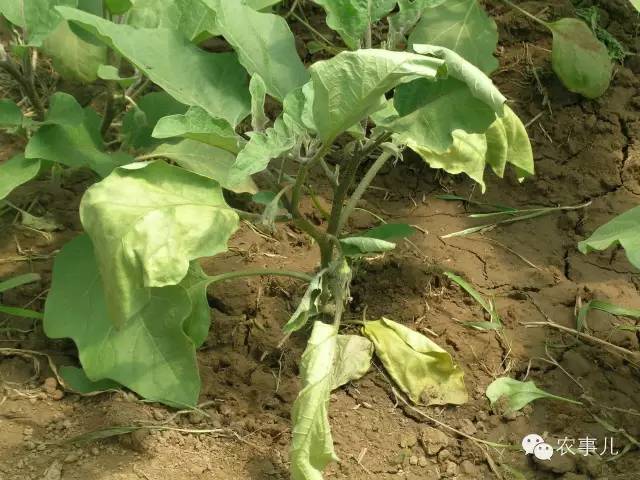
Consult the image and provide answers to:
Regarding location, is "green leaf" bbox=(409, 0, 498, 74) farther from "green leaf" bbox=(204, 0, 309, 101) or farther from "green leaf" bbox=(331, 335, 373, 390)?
"green leaf" bbox=(331, 335, 373, 390)

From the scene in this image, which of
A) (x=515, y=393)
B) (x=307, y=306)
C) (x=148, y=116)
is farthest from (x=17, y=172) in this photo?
(x=515, y=393)

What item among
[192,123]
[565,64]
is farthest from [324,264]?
[565,64]

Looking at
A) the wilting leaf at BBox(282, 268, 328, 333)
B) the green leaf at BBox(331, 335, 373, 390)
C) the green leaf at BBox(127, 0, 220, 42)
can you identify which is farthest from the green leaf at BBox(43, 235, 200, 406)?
the green leaf at BBox(127, 0, 220, 42)

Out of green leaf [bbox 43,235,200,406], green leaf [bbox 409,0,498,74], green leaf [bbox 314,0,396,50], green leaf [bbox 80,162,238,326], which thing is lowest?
green leaf [bbox 43,235,200,406]

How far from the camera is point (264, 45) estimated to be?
1606 millimetres

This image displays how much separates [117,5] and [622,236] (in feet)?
3.67

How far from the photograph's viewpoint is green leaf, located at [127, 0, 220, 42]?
1.68 meters

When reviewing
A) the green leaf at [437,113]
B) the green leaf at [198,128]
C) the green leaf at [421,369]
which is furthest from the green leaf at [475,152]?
the green leaf at [198,128]

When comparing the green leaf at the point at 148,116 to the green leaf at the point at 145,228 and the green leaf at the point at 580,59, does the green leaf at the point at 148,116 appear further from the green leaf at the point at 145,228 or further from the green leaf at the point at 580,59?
the green leaf at the point at 580,59

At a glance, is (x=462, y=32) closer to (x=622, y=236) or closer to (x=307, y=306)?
(x=622, y=236)

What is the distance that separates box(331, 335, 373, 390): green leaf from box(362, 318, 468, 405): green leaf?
0.13 feet

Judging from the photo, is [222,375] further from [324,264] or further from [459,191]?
[459,191]

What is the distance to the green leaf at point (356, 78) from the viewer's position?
1274 millimetres

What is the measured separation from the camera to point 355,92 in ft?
4.35
